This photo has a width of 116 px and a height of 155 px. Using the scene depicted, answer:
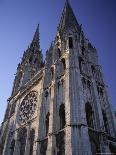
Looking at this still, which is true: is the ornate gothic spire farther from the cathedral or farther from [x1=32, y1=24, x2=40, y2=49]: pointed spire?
the cathedral

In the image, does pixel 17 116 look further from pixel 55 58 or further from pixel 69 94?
pixel 69 94

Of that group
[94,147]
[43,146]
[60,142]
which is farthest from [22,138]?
[94,147]

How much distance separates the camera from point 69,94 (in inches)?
688

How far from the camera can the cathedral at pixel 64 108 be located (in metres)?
15.4

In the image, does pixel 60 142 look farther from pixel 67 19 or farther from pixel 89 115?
pixel 67 19

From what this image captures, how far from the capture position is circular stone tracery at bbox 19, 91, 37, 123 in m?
22.6

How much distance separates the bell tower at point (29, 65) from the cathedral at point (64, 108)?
0.59 metres

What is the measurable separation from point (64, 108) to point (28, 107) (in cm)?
684

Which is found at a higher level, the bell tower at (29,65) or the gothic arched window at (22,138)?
the bell tower at (29,65)

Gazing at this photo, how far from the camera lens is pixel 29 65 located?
108ft

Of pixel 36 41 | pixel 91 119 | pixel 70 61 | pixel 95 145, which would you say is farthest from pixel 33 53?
pixel 95 145

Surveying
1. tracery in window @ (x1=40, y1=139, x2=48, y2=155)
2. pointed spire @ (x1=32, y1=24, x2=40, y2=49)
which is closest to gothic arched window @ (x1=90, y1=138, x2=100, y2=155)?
tracery in window @ (x1=40, y1=139, x2=48, y2=155)

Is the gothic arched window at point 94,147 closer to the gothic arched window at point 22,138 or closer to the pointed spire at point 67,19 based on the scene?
the gothic arched window at point 22,138

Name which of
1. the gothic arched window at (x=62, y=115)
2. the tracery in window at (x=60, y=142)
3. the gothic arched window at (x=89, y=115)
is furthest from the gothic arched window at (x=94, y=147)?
the gothic arched window at (x=62, y=115)
